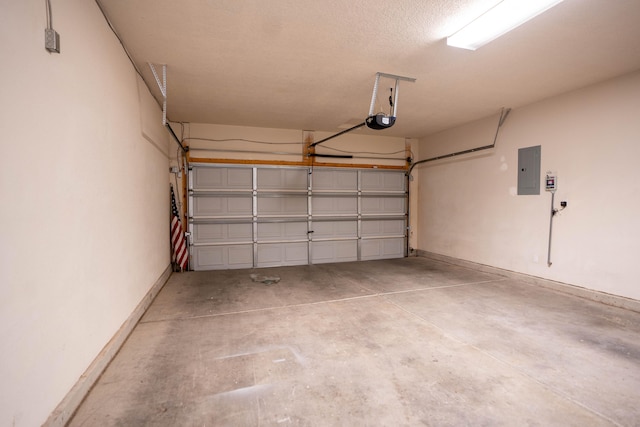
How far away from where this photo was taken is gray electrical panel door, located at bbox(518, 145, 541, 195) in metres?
4.48

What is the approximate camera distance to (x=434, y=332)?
2.87 metres

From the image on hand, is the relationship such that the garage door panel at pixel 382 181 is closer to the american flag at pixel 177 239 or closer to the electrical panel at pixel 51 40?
the american flag at pixel 177 239

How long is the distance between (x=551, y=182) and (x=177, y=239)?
20.3 ft

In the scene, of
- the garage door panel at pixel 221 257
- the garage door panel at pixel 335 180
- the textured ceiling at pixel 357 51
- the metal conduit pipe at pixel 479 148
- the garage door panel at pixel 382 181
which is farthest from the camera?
the garage door panel at pixel 382 181

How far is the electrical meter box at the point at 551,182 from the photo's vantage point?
4207 mm

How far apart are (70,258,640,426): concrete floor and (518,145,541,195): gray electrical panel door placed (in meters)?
1.60

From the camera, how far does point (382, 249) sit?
6926 millimetres

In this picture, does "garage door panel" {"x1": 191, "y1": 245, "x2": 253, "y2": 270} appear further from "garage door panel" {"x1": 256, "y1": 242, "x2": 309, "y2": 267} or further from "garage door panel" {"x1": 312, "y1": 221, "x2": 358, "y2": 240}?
"garage door panel" {"x1": 312, "y1": 221, "x2": 358, "y2": 240}

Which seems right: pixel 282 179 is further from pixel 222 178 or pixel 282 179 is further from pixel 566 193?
pixel 566 193

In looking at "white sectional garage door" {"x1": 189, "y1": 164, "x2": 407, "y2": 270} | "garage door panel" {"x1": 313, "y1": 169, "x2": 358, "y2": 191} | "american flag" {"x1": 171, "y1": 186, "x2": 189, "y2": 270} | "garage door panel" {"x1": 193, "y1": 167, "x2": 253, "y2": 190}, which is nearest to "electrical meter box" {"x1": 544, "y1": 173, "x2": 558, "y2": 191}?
"white sectional garage door" {"x1": 189, "y1": 164, "x2": 407, "y2": 270}

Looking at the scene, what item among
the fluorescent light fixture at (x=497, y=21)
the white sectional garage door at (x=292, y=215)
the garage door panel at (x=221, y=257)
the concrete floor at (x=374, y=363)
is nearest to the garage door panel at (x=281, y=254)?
the white sectional garage door at (x=292, y=215)

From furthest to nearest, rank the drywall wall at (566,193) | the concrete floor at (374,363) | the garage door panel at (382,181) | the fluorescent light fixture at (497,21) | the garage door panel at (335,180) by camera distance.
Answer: the garage door panel at (382,181), the garage door panel at (335,180), the drywall wall at (566,193), the fluorescent light fixture at (497,21), the concrete floor at (374,363)

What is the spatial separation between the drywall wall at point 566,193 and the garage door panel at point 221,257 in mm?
4383

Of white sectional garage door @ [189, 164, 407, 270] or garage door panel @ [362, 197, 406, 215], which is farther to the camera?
garage door panel @ [362, 197, 406, 215]
